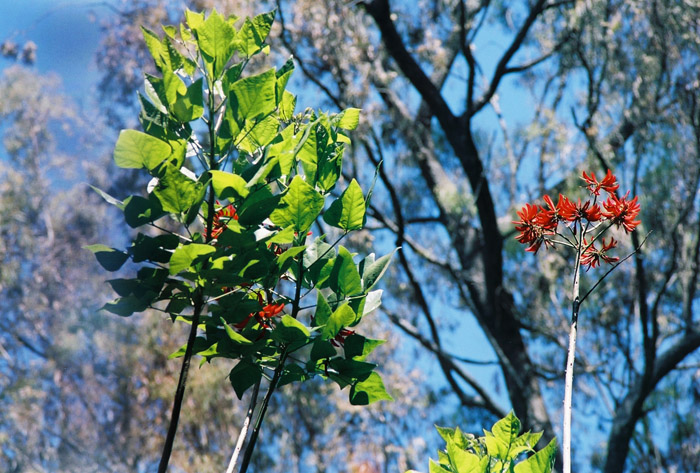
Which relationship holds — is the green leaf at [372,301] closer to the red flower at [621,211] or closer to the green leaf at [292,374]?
the green leaf at [292,374]

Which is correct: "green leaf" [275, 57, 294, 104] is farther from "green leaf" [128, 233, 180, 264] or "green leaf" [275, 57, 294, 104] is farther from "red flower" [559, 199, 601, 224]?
"red flower" [559, 199, 601, 224]

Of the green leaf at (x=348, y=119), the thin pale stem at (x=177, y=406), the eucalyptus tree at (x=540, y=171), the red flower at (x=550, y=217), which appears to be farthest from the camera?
the eucalyptus tree at (x=540, y=171)

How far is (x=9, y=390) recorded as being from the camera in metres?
8.71

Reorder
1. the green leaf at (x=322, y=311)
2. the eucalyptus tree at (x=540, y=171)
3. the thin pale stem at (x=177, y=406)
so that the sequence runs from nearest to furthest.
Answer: the thin pale stem at (x=177, y=406)
the green leaf at (x=322, y=311)
the eucalyptus tree at (x=540, y=171)

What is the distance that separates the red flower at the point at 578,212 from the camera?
0.85 meters

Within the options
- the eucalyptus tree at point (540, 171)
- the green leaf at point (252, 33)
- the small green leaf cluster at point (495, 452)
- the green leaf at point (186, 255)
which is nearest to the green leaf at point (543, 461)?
the small green leaf cluster at point (495, 452)

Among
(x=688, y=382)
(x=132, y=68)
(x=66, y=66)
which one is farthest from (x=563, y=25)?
(x=66, y=66)

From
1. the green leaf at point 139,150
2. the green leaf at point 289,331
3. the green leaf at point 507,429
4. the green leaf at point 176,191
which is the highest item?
the green leaf at point 139,150

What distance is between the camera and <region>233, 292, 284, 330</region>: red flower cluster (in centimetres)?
68

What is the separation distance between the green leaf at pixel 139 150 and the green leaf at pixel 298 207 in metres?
0.12

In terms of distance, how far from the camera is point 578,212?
870 mm

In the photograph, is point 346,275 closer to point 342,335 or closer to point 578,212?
point 342,335

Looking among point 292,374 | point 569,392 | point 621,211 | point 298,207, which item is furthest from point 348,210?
point 621,211

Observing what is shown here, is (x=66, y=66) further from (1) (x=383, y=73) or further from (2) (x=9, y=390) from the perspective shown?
(1) (x=383, y=73)
